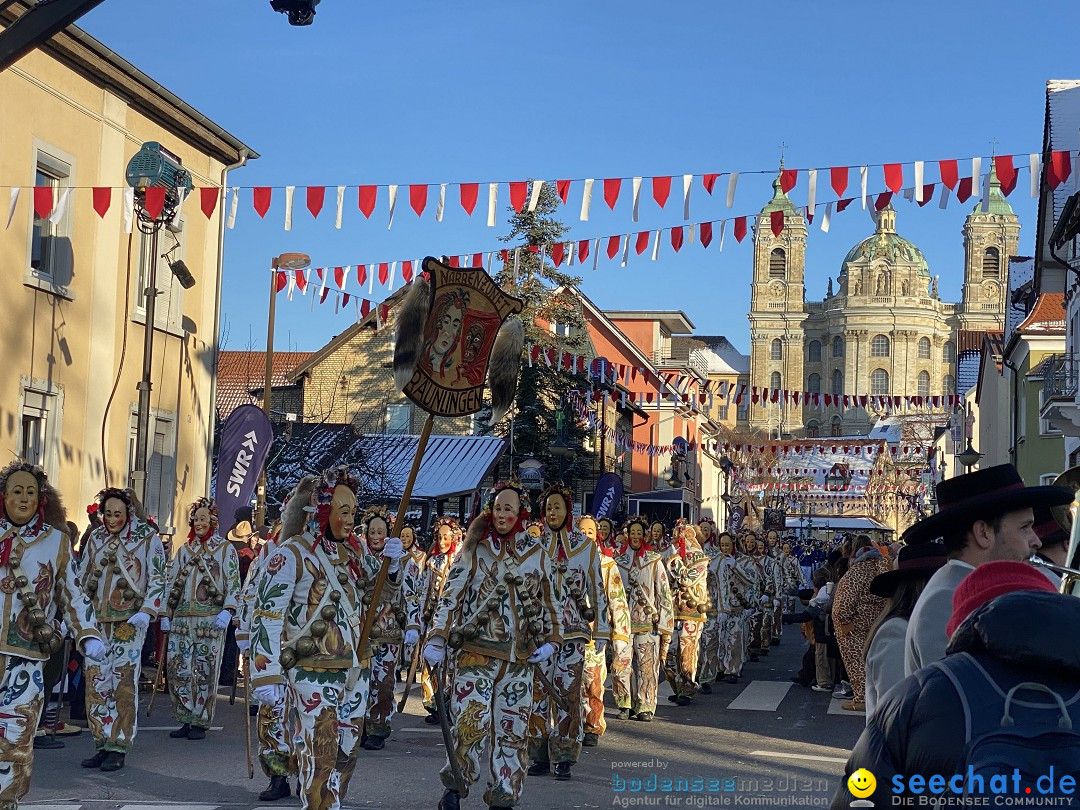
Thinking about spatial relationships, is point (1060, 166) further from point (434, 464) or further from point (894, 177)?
point (434, 464)

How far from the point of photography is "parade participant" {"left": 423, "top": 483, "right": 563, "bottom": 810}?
7.87 metres

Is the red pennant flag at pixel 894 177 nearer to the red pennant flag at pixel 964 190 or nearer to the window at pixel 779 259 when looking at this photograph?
the red pennant flag at pixel 964 190

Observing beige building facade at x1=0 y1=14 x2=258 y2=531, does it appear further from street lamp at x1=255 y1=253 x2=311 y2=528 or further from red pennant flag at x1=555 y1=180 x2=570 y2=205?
red pennant flag at x1=555 y1=180 x2=570 y2=205

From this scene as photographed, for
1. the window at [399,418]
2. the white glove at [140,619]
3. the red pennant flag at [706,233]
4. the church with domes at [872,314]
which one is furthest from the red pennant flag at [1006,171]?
the church with domes at [872,314]

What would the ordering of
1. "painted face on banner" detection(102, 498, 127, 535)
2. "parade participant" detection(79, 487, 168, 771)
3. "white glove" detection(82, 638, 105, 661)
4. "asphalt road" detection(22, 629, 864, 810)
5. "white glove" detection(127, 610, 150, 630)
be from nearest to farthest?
"white glove" detection(82, 638, 105, 661)
"asphalt road" detection(22, 629, 864, 810)
"parade participant" detection(79, 487, 168, 771)
"white glove" detection(127, 610, 150, 630)
"painted face on banner" detection(102, 498, 127, 535)

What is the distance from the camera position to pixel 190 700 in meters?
11.4

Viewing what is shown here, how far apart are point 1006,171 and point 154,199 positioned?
373 inches

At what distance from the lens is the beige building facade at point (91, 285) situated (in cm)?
1705

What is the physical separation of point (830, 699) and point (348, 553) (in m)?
10.1

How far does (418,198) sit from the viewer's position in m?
13.6

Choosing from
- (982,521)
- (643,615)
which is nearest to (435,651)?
(982,521)

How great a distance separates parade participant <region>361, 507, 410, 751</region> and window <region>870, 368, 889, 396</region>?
494ft

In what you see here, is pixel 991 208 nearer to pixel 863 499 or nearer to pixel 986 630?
pixel 863 499

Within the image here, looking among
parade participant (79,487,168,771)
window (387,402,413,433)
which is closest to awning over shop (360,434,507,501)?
window (387,402,413,433)
